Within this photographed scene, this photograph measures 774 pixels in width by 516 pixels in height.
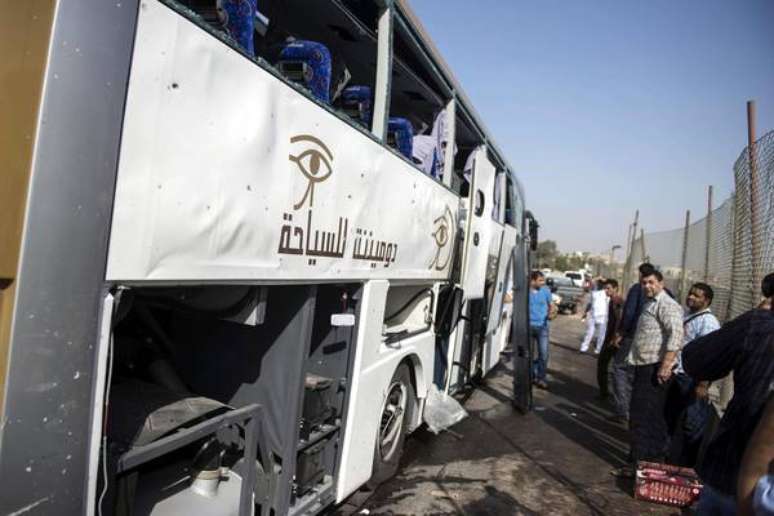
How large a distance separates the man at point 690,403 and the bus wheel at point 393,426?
2.37 meters

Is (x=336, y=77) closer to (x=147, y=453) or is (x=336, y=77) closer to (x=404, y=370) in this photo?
(x=404, y=370)

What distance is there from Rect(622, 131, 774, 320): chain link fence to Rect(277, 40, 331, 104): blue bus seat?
3.62 m

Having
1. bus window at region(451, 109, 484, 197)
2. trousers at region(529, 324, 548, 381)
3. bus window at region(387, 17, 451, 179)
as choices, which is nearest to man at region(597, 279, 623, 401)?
trousers at region(529, 324, 548, 381)

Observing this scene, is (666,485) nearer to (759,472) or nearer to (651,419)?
(651,419)

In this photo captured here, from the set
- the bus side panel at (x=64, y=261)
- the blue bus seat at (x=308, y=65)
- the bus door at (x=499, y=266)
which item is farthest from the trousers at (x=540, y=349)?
the bus side panel at (x=64, y=261)

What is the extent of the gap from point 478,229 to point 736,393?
11.5 feet

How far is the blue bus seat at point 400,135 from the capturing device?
12.4 feet

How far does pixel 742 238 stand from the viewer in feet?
16.4

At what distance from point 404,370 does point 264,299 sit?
2.18 meters

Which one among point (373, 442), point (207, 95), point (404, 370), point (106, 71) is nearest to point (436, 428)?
point (404, 370)

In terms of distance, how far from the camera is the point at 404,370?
4.25 m

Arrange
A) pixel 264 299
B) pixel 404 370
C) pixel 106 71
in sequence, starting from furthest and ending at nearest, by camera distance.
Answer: pixel 404 370 → pixel 264 299 → pixel 106 71

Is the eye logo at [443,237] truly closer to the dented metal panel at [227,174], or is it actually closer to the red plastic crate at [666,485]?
the dented metal panel at [227,174]

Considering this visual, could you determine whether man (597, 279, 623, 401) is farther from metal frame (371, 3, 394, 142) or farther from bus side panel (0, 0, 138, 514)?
bus side panel (0, 0, 138, 514)
